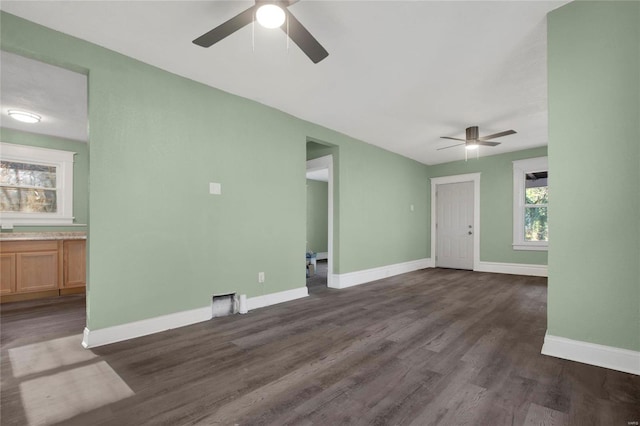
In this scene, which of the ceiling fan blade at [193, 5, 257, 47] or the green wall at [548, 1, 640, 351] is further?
the green wall at [548, 1, 640, 351]

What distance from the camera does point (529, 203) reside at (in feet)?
20.6

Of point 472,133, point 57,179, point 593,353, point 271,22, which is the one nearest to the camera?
point 271,22

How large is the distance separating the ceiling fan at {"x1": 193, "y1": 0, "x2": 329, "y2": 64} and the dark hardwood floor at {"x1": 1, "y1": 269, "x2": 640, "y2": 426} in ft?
7.60

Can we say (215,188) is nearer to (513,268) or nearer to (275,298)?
(275,298)

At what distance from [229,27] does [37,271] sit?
15.3ft

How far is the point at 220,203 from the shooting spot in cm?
341

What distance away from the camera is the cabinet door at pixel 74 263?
4469 mm

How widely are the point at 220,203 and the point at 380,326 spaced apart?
2261mm

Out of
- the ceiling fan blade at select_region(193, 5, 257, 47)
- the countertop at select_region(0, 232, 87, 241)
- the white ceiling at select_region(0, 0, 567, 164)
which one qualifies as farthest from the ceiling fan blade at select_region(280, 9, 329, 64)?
the countertop at select_region(0, 232, 87, 241)

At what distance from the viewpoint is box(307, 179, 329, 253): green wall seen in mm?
9109

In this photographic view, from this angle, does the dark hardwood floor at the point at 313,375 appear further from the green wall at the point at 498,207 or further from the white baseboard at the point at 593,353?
the green wall at the point at 498,207

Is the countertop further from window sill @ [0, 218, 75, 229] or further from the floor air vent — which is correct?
the floor air vent

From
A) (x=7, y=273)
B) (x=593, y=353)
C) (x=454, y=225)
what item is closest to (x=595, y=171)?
(x=593, y=353)

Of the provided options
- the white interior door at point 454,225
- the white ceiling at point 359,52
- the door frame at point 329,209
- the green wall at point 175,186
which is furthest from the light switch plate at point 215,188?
the white interior door at point 454,225
